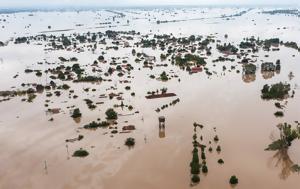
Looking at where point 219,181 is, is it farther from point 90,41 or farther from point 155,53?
point 90,41

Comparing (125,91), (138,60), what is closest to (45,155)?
(125,91)

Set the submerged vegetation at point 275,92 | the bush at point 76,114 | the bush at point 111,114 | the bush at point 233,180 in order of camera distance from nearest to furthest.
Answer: the bush at point 233,180
the bush at point 111,114
the bush at point 76,114
the submerged vegetation at point 275,92

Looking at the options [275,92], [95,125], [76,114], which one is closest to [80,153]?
[95,125]

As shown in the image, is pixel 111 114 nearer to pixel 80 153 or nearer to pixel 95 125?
pixel 95 125


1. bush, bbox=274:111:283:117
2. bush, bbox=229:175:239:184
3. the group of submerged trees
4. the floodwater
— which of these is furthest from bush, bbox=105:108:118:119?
bush, bbox=274:111:283:117

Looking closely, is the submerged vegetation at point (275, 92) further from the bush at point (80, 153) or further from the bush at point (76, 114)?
the bush at point (80, 153)

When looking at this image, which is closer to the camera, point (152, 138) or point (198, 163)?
point (198, 163)

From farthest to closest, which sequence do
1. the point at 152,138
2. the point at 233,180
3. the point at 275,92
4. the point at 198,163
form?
1. the point at 275,92
2. the point at 152,138
3. the point at 198,163
4. the point at 233,180

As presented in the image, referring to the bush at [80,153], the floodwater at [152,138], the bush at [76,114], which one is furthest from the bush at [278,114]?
the bush at [76,114]

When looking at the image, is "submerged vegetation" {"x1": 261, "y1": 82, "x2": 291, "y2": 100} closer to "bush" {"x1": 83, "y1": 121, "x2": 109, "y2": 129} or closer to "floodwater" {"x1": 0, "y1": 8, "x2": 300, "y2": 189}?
"floodwater" {"x1": 0, "y1": 8, "x2": 300, "y2": 189}

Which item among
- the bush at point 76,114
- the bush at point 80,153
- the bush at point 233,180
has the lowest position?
the bush at point 233,180

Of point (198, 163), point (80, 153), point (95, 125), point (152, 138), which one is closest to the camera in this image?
point (198, 163)
